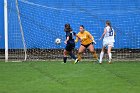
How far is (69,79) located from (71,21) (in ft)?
30.6

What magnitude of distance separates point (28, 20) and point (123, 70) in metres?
7.46

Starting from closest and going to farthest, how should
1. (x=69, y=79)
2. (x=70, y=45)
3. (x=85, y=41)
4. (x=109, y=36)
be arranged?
(x=69, y=79), (x=70, y=45), (x=85, y=41), (x=109, y=36)

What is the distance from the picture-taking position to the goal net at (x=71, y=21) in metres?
21.6

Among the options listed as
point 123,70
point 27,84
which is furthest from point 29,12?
point 27,84

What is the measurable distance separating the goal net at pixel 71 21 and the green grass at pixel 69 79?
13.7ft

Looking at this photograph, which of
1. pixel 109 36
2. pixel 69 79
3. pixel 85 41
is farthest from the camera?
pixel 109 36

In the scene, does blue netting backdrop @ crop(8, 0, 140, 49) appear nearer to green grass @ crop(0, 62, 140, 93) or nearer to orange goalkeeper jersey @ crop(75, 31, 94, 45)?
orange goalkeeper jersey @ crop(75, 31, 94, 45)

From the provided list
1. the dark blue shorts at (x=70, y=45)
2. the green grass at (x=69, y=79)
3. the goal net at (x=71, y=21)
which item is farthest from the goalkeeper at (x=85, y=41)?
the goal net at (x=71, y=21)

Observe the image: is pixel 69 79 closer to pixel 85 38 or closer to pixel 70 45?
pixel 70 45

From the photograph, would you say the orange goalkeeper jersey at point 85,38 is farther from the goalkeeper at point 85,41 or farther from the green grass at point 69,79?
the green grass at point 69,79

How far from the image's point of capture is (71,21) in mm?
22469

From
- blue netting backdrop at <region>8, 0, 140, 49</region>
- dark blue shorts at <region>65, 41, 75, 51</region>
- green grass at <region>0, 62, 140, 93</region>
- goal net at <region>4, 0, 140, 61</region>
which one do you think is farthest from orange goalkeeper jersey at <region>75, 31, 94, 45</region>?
blue netting backdrop at <region>8, 0, 140, 49</region>

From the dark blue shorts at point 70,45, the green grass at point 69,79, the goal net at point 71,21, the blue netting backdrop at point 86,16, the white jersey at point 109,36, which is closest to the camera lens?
the green grass at point 69,79

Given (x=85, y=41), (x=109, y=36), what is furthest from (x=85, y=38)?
(x=109, y=36)
